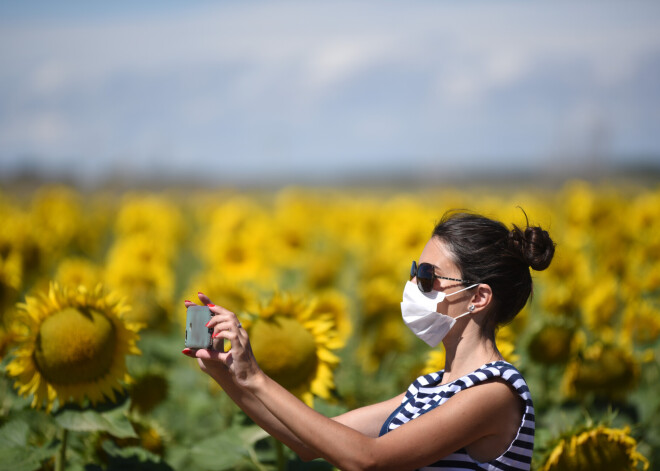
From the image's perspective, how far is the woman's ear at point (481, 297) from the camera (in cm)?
216

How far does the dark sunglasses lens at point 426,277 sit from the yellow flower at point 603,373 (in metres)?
1.88

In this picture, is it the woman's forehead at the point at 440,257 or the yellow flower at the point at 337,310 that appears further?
the yellow flower at the point at 337,310

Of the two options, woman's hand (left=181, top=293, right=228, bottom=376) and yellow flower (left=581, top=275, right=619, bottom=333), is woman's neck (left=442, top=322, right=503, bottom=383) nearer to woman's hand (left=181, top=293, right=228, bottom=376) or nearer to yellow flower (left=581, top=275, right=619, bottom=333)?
woman's hand (left=181, top=293, right=228, bottom=376)

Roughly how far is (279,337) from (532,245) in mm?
1189

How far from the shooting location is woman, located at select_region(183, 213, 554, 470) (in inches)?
74.2

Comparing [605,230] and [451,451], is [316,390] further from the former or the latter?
[605,230]

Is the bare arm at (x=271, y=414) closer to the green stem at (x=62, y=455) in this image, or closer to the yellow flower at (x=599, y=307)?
the green stem at (x=62, y=455)

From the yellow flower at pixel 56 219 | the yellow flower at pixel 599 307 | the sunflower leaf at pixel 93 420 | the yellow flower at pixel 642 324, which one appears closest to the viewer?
the sunflower leaf at pixel 93 420

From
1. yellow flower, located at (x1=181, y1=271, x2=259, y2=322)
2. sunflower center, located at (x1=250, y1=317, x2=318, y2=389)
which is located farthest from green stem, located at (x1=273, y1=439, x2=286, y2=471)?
yellow flower, located at (x1=181, y1=271, x2=259, y2=322)

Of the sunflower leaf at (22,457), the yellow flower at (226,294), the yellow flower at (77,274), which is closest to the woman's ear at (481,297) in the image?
the sunflower leaf at (22,457)

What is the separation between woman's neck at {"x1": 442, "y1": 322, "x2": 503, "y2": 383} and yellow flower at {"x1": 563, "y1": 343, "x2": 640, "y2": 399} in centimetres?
175

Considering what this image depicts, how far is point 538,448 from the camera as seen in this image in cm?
274

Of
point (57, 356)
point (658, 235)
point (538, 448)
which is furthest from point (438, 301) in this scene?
point (658, 235)

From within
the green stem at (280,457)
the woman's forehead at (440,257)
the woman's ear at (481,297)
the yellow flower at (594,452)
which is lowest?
the green stem at (280,457)
